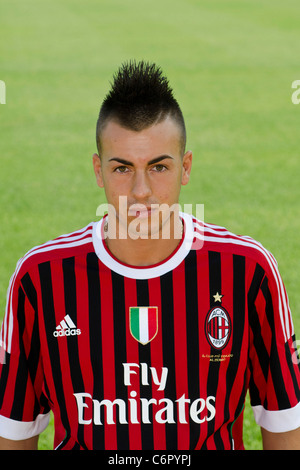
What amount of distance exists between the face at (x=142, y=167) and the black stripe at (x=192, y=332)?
254mm

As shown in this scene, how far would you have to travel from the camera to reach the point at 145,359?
2.47 meters

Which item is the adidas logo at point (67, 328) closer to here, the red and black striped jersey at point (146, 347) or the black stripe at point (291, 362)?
the red and black striped jersey at point (146, 347)

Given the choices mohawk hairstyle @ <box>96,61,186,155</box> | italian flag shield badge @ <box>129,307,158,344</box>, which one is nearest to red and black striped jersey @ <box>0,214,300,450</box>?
italian flag shield badge @ <box>129,307,158,344</box>

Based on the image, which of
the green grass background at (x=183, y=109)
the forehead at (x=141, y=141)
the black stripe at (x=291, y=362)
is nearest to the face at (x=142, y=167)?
the forehead at (x=141, y=141)

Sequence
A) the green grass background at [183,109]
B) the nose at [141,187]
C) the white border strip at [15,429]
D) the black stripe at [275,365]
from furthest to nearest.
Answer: the green grass background at [183,109], the white border strip at [15,429], the black stripe at [275,365], the nose at [141,187]

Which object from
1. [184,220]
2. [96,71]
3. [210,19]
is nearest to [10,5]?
[210,19]

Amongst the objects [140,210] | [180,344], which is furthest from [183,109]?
[140,210]

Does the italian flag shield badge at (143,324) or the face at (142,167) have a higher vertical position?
the face at (142,167)

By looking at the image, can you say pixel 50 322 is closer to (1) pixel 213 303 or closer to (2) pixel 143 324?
(2) pixel 143 324

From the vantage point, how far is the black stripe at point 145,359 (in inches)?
96.9

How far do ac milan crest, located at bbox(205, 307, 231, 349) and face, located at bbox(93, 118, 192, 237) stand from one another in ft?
1.32

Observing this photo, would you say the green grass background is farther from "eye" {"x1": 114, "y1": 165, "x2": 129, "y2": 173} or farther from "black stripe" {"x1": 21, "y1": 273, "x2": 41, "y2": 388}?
"eye" {"x1": 114, "y1": 165, "x2": 129, "y2": 173}

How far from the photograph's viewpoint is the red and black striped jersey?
2.46 meters

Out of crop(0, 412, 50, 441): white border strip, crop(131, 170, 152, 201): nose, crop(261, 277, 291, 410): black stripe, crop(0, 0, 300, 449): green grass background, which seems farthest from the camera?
crop(0, 0, 300, 449): green grass background
